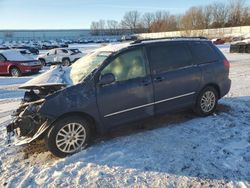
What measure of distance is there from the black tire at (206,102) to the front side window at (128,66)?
1.68 m

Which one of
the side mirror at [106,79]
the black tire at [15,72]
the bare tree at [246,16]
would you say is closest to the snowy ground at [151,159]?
the side mirror at [106,79]

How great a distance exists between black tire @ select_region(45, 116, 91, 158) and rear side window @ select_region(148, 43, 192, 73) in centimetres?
172

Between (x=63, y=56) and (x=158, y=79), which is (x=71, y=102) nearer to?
(x=158, y=79)

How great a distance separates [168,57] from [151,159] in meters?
2.19

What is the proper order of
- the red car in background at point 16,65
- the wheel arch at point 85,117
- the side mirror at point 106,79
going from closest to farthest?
the wheel arch at point 85,117
the side mirror at point 106,79
the red car in background at point 16,65

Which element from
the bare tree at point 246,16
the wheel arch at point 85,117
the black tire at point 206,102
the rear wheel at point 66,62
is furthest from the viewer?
the bare tree at point 246,16

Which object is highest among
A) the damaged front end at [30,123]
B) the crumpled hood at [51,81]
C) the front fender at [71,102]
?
the crumpled hood at [51,81]

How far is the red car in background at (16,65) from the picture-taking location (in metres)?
15.1

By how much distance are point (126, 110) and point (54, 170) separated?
161cm

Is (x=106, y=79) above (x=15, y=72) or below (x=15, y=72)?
above

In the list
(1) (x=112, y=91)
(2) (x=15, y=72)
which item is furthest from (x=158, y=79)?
(2) (x=15, y=72)

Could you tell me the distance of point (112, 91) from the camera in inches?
185

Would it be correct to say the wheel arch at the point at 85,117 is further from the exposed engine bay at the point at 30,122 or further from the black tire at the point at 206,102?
the black tire at the point at 206,102

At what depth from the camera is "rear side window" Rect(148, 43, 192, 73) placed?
5.22 m
